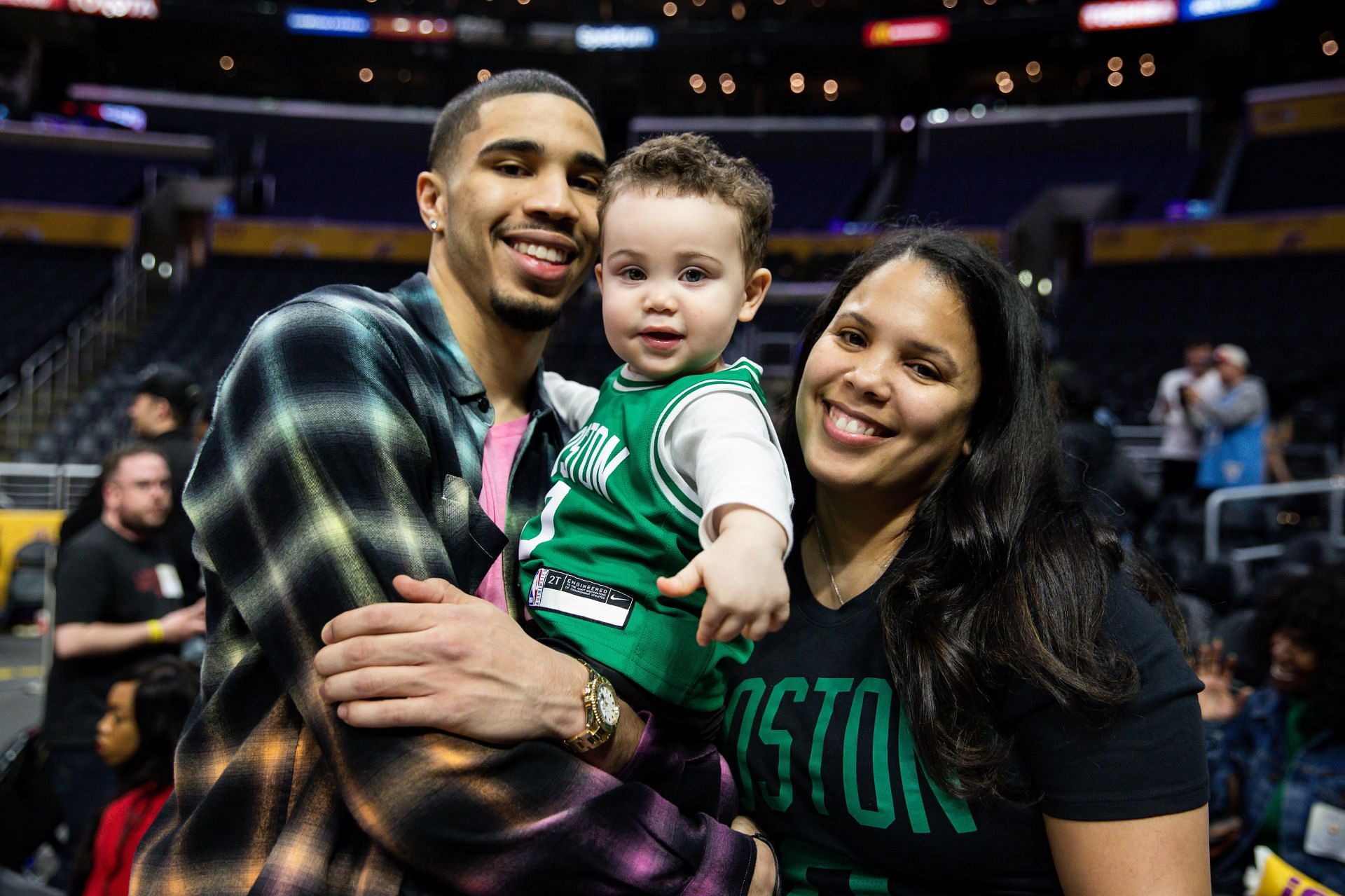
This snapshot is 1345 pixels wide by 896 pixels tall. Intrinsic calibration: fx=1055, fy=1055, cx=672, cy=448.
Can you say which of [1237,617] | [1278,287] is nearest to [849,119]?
[1278,287]

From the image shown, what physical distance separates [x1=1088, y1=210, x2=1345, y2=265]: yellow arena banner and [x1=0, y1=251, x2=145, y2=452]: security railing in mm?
17724

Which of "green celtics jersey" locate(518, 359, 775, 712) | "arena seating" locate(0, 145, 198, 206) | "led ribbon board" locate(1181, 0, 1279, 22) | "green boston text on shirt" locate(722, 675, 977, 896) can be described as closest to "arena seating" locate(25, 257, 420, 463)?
"arena seating" locate(0, 145, 198, 206)

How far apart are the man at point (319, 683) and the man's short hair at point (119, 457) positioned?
2.80 metres

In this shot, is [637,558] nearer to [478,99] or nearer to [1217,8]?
[478,99]

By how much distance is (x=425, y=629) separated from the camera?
1381mm

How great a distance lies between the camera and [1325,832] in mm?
3074

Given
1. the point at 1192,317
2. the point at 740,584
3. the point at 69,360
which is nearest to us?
the point at 740,584

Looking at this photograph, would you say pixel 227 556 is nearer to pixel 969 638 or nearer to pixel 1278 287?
pixel 969 638

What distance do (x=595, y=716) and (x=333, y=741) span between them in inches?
13.9

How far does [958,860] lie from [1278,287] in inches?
704

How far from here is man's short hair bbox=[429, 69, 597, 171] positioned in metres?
2.07

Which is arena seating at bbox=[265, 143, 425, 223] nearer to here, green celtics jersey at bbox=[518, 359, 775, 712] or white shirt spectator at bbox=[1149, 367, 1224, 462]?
white shirt spectator at bbox=[1149, 367, 1224, 462]

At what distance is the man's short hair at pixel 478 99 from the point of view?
6.81 feet

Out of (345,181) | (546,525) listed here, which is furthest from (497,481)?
(345,181)
